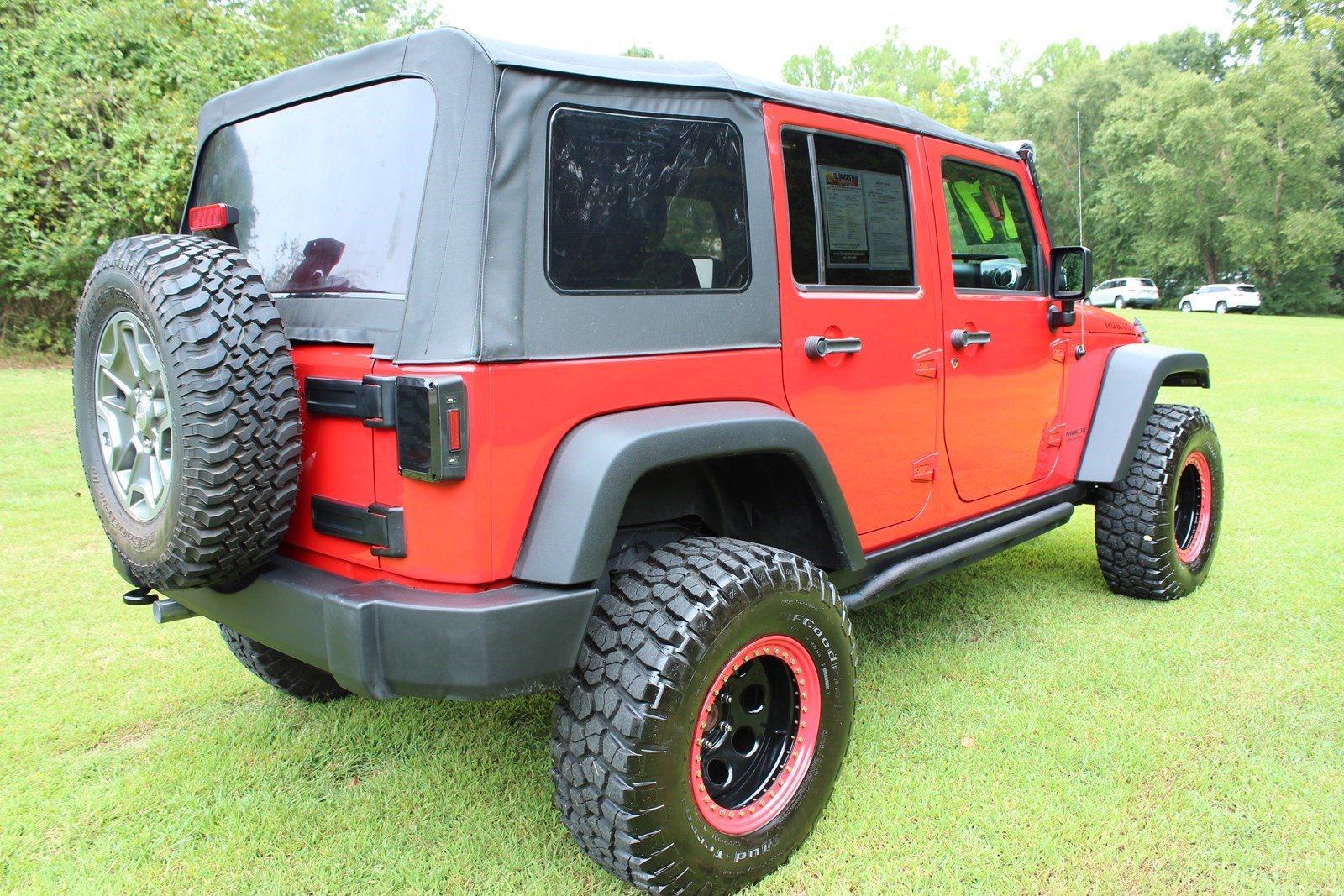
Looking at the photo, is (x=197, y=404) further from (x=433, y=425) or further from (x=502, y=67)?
(x=502, y=67)

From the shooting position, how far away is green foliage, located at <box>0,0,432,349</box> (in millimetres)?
12898

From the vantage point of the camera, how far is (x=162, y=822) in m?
2.68

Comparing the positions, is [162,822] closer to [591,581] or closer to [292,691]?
[292,691]

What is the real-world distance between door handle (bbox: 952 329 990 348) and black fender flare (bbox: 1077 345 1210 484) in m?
1.05

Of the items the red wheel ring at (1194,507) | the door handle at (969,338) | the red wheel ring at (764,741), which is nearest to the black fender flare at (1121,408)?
the red wheel ring at (1194,507)

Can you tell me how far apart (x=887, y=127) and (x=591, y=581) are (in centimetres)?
194

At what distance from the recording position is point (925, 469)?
325 cm

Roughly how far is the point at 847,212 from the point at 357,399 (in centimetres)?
165

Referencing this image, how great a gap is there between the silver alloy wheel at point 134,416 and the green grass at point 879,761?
1017 millimetres

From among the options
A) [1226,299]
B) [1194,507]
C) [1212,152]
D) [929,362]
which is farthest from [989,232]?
[1212,152]

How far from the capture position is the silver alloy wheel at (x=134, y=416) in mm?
2225

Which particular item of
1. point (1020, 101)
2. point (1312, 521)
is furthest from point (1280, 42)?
point (1312, 521)

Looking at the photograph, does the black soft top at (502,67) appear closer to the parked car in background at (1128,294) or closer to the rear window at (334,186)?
the rear window at (334,186)

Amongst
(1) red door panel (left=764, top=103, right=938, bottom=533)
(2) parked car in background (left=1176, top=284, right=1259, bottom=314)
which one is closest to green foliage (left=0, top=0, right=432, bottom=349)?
(1) red door panel (left=764, top=103, right=938, bottom=533)
